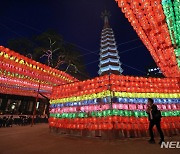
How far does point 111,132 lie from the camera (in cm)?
711

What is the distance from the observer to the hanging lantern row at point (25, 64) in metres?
10.2

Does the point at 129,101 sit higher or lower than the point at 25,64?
lower

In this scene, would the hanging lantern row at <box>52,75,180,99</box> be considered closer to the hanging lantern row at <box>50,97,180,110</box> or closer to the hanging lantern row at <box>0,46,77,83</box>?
the hanging lantern row at <box>50,97,180,110</box>

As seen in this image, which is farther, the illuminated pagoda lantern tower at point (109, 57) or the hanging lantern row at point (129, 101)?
the illuminated pagoda lantern tower at point (109, 57)

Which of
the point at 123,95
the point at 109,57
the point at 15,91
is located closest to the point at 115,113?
the point at 123,95

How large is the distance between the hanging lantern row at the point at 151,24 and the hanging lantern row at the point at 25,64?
7.42 meters

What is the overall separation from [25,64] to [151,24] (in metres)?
9.05

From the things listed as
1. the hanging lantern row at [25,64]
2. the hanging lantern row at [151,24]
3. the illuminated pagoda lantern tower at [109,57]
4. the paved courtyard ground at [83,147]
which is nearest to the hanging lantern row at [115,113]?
the paved courtyard ground at [83,147]

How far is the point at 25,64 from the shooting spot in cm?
1201

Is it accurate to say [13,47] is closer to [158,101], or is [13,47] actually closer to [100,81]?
[100,81]

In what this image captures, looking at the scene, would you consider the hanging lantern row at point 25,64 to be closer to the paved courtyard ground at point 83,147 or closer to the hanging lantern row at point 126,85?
the hanging lantern row at point 126,85

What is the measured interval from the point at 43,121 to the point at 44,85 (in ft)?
16.2

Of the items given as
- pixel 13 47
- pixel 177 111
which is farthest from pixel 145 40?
pixel 13 47

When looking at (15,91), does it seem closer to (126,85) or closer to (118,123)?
(126,85)
